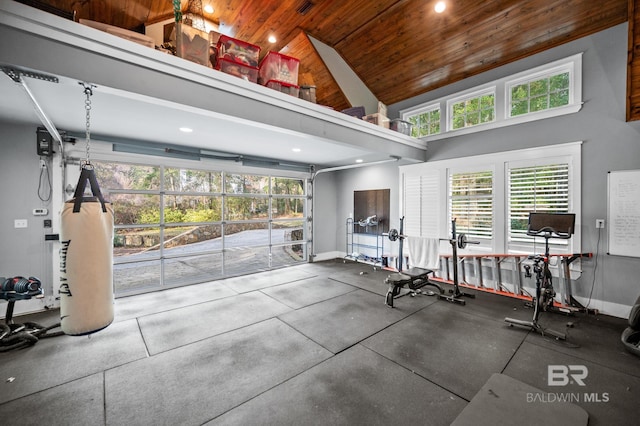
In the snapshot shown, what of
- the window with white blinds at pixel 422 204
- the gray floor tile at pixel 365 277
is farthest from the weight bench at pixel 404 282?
the window with white blinds at pixel 422 204

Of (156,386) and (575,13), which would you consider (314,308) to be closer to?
(156,386)

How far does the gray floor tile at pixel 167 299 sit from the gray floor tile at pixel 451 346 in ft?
10.2

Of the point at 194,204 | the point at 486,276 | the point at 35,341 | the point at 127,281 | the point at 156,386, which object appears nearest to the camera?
the point at 156,386

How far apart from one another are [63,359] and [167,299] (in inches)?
71.4

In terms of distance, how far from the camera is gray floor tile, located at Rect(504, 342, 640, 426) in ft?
6.78

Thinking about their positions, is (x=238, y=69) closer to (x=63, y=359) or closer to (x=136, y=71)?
(x=136, y=71)

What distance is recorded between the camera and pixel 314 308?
4.19 m

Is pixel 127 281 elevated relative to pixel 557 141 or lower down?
lower down

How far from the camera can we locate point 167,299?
4.64 metres

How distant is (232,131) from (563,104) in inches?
217

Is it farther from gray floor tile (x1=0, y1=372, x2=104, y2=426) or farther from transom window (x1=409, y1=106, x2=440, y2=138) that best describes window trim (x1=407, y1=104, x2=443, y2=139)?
gray floor tile (x1=0, y1=372, x2=104, y2=426)

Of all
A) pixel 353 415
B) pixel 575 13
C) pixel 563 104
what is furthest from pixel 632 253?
pixel 353 415

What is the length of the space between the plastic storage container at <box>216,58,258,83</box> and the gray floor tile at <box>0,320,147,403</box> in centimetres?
348

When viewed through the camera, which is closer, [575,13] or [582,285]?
[575,13]
